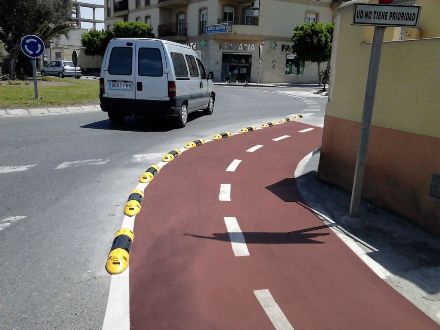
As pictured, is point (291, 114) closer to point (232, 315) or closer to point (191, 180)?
point (191, 180)

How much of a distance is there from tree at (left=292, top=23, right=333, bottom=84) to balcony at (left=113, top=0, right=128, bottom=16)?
3115 cm

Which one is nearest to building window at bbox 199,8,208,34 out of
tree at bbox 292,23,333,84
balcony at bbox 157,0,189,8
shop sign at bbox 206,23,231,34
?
shop sign at bbox 206,23,231,34

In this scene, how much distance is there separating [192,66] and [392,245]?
922 cm

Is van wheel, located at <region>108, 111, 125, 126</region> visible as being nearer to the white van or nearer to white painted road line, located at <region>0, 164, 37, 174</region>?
the white van

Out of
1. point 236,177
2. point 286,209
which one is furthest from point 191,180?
point 286,209

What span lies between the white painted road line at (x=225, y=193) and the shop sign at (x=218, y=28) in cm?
3925

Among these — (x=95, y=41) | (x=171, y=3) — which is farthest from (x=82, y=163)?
(x=95, y=41)

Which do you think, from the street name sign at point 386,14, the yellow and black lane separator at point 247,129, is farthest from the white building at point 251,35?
the street name sign at point 386,14

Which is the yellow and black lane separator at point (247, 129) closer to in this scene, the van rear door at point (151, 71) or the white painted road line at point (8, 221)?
the van rear door at point (151, 71)

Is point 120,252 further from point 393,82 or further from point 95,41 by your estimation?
point 95,41

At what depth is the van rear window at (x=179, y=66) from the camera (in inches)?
431

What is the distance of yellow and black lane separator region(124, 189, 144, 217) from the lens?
5199 mm

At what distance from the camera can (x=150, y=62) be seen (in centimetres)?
1069

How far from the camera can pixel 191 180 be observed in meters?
6.78
